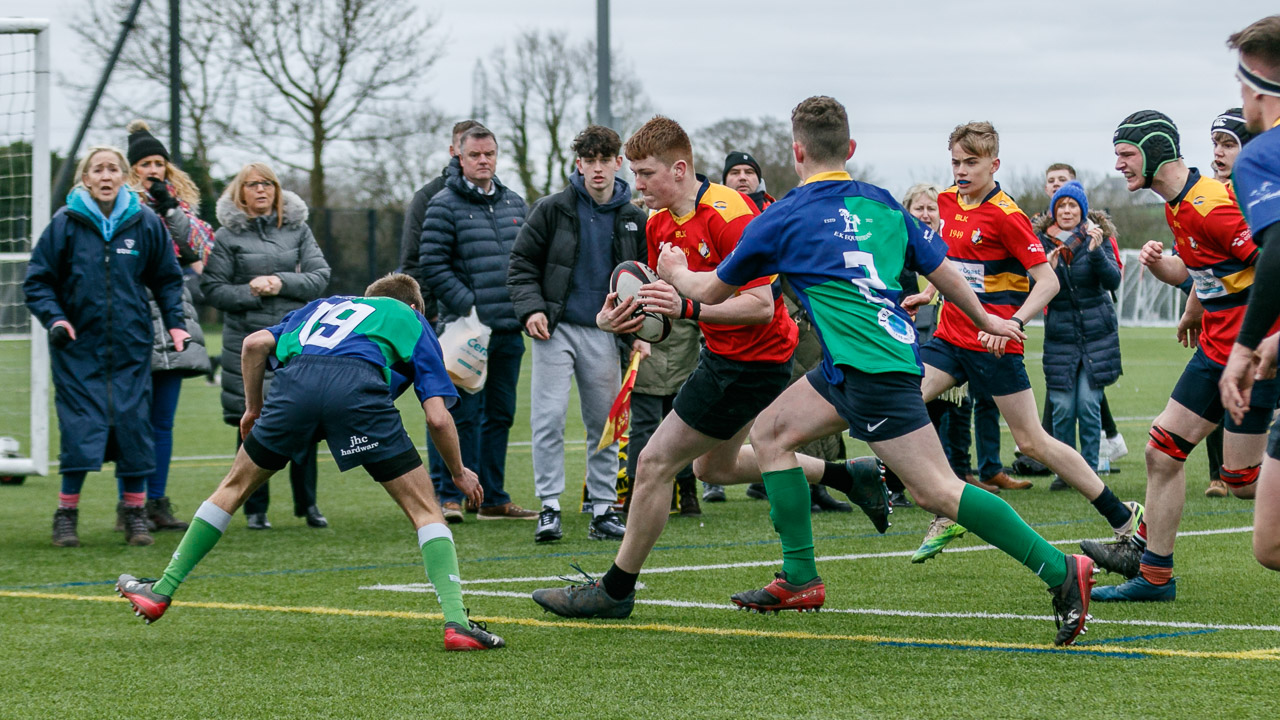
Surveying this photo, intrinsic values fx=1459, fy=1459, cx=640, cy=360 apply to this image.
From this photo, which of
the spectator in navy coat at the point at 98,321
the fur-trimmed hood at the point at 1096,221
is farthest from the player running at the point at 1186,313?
the spectator in navy coat at the point at 98,321

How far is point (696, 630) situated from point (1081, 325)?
6.08 m

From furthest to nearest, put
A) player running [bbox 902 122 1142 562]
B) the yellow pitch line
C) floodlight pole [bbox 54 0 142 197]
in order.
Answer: floodlight pole [bbox 54 0 142 197], player running [bbox 902 122 1142 562], the yellow pitch line

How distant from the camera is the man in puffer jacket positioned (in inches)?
360

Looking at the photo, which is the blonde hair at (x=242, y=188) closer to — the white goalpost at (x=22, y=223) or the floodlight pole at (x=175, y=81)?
the white goalpost at (x=22, y=223)

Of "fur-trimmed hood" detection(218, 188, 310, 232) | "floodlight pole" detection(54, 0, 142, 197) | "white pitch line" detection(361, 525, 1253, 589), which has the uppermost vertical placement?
"floodlight pole" detection(54, 0, 142, 197)

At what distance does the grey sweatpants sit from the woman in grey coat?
155 cm

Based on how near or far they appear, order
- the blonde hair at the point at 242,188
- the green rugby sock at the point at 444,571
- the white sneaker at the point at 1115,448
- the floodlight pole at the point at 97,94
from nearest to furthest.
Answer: the green rugby sock at the point at 444,571 → the blonde hair at the point at 242,188 → the white sneaker at the point at 1115,448 → the floodlight pole at the point at 97,94

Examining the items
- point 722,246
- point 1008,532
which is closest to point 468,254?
point 722,246

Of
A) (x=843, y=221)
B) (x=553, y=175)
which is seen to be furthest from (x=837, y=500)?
(x=553, y=175)

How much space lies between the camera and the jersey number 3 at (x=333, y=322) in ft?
17.9

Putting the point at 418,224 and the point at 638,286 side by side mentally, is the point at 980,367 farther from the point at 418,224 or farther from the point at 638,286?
the point at 418,224

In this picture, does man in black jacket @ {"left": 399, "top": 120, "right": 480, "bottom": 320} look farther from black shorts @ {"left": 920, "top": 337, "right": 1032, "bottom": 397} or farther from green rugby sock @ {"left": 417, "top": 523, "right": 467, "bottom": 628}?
green rugby sock @ {"left": 417, "top": 523, "right": 467, "bottom": 628}

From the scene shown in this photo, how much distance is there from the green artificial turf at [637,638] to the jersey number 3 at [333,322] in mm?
1127

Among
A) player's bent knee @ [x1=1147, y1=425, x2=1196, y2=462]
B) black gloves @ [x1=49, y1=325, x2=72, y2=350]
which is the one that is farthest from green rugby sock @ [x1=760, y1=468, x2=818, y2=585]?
black gloves @ [x1=49, y1=325, x2=72, y2=350]
